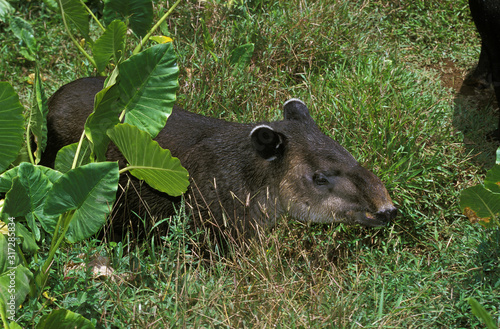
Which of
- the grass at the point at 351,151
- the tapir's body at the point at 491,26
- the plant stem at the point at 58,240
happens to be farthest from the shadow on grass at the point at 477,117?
the plant stem at the point at 58,240

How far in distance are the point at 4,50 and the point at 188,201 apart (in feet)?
13.1

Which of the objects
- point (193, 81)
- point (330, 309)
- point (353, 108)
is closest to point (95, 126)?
point (330, 309)

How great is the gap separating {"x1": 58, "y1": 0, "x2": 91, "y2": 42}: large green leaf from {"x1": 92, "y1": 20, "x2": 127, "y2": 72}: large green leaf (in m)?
0.66

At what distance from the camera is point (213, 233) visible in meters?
4.76

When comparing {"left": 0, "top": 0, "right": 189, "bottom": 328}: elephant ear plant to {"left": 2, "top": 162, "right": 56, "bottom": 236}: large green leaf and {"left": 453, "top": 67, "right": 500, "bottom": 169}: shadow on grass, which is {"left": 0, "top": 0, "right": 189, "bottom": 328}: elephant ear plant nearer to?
{"left": 2, "top": 162, "right": 56, "bottom": 236}: large green leaf

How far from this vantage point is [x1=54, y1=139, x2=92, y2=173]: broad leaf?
4.16 m

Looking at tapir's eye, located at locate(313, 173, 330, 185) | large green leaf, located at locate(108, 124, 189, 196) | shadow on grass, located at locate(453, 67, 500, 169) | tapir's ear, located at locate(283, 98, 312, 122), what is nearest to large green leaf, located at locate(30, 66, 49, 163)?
large green leaf, located at locate(108, 124, 189, 196)

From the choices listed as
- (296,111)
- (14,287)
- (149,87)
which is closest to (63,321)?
(14,287)

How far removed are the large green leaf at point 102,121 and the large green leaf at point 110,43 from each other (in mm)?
487

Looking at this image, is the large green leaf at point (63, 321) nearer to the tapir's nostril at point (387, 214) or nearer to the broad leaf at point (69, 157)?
the broad leaf at point (69, 157)

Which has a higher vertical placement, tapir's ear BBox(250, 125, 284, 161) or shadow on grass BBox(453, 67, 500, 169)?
tapir's ear BBox(250, 125, 284, 161)

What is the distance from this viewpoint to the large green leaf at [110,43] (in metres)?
4.38

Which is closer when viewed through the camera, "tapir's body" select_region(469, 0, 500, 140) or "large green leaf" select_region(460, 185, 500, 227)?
"large green leaf" select_region(460, 185, 500, 227)

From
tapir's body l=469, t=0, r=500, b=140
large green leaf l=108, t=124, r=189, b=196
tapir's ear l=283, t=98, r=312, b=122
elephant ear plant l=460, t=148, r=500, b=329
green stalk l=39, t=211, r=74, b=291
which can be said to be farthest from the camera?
tapir's body l=469, t=0, r=500, b=140
